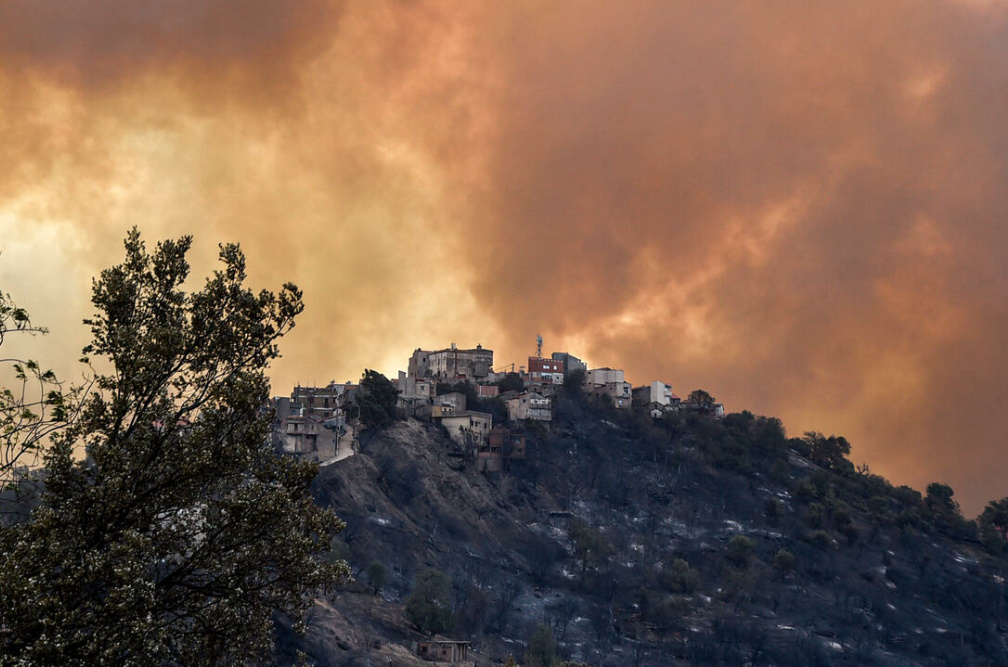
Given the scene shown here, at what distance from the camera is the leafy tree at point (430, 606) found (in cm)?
11700

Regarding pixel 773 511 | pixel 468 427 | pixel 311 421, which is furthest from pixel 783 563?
pixel 311 421

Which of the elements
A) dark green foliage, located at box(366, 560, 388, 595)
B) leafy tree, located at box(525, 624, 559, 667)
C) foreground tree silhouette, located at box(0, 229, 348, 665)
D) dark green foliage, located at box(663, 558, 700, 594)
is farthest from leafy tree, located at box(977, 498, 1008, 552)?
Answer: foreground tree silhouette, located at box(0, 229, 348, 665)

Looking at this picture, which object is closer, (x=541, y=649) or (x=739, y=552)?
(x=541, y=649)

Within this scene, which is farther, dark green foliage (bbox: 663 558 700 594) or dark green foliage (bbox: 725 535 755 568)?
dark green foliage (bbox: 725 535 755 568)

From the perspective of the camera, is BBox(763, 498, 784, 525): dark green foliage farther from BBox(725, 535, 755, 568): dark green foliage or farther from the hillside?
BBox(725, 535, 755, 568): dark green foliage

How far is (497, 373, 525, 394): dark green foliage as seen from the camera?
195 m

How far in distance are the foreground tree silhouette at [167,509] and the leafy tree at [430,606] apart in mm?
94151

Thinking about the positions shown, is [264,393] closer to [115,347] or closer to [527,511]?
[115,347]

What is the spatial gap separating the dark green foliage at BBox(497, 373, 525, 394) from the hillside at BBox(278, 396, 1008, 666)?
34.5ft

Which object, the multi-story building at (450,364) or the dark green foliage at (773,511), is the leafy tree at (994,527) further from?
the multi-story building at (450,364)

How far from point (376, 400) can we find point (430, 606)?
163 feet

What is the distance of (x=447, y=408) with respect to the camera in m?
174

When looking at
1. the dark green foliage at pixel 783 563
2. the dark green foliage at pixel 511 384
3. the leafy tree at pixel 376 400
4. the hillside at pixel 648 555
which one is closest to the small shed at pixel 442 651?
the hillside at pixel 648 555

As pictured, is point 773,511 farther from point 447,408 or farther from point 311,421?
point 311,421
